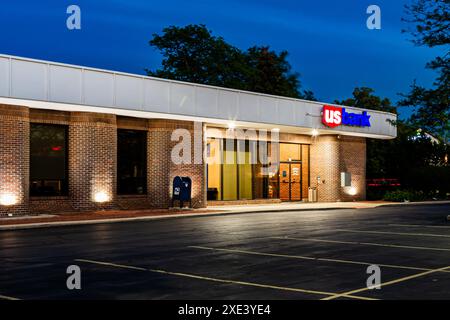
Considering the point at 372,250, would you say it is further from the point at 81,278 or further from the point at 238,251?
the point at 81,278

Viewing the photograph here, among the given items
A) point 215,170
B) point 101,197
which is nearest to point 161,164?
point 101,197

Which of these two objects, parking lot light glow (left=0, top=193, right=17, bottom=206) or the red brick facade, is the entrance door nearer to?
the red brick facade

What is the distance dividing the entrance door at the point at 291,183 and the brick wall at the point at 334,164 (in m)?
0.91

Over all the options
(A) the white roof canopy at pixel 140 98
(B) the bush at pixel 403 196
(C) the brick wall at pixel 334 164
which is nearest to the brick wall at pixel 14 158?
(A) the white roof canopy at pixel 140 98

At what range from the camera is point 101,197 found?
89.7 ft

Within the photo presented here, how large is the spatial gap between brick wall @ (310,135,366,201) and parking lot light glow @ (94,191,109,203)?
15996 mm

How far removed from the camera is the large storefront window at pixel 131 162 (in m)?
29.2

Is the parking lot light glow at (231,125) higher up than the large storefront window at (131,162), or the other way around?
the parking lot light glow at (231,125)

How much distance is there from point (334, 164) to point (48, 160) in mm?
18829

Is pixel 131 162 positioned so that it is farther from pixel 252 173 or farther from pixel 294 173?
pixel 294 173

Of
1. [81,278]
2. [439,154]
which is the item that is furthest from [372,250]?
[439,154]

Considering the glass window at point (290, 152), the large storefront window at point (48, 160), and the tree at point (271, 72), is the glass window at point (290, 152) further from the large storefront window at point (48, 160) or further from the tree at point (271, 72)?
the tree at point (271, 72)

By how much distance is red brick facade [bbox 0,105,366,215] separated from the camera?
78.9 feet
